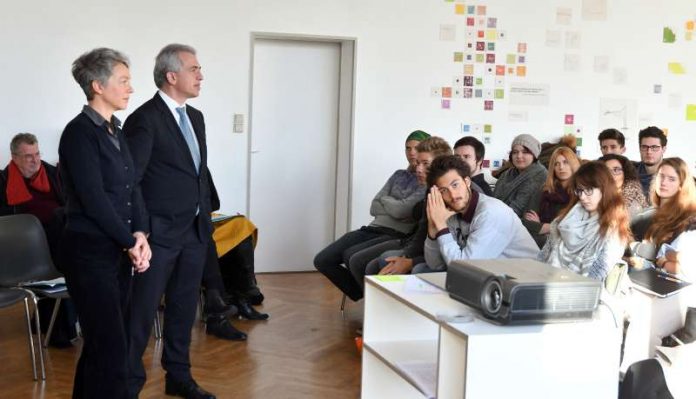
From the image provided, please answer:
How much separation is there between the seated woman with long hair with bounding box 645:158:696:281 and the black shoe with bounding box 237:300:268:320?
8.18 feet

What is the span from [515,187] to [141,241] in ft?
11.3

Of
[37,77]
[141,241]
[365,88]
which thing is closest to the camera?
[141,241]

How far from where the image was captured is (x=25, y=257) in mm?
4516

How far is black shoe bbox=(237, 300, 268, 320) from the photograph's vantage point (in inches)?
219

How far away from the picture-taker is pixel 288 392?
4.08 meters

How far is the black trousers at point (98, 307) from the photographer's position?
3082 millimetres

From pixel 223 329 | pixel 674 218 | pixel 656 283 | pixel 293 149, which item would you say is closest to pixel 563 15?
pixel 293 149

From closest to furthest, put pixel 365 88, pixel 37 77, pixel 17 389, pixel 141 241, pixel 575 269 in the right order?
pixel 141 241 → pixel 575 269 → pixel 17 389 → pixel 37 77 → pixel 365 88

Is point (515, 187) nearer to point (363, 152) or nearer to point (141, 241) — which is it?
point (363, 152)

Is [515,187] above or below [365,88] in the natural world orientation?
below

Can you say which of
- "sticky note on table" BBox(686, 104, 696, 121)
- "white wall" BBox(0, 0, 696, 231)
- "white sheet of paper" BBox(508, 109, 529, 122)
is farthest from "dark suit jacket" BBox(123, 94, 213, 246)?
"sticky note on table" BBox(686, 104, 696, 121)

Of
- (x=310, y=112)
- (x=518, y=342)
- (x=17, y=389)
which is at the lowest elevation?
(x=17, y=389)

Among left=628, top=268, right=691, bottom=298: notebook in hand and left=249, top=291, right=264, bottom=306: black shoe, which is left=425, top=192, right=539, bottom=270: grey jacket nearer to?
left=628, top=268, right=691, bottom=298: notebook in hand

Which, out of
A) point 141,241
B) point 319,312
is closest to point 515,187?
point 319,312
